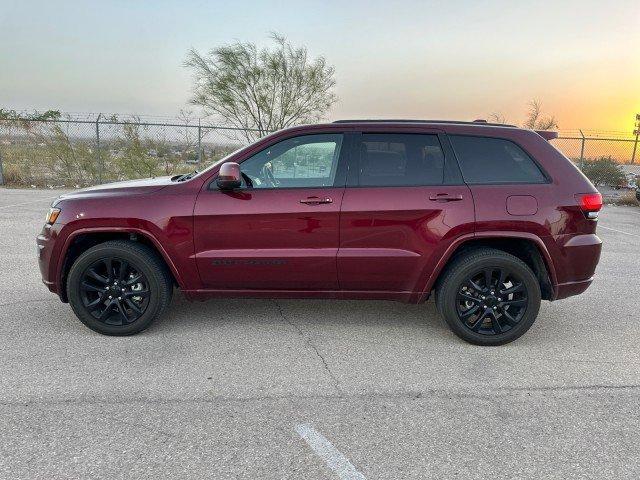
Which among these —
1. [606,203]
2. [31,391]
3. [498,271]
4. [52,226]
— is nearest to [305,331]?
[498,271]

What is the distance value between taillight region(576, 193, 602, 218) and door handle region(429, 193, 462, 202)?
971 mm

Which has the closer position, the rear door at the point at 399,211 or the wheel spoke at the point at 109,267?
the rear door at the point at 399,211

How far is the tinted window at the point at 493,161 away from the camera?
3.71 meters

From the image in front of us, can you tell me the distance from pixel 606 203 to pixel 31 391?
54.8 ft

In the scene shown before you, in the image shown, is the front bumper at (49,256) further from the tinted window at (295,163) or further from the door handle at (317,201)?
the door handle at (317,201)

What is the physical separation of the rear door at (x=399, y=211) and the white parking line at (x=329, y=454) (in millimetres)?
1426

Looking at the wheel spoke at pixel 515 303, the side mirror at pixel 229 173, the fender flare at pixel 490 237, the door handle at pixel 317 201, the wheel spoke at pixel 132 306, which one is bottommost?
the wheel spoke at pixel 132 306

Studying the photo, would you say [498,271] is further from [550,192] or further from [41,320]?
[41,320]

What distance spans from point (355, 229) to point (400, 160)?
2.27 ft

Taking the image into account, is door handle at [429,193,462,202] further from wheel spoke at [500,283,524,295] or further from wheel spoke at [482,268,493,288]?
wheel spoke at [500,283,524,295]

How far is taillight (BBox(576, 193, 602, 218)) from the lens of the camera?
3648 millimetres

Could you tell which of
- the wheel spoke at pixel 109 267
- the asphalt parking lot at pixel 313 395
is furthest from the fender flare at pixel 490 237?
the wheel spoke at pixel 109 267

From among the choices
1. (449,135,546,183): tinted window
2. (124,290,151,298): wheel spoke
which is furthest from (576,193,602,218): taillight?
(124,290,151,298): wheel spoke

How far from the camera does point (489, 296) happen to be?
3723mm
